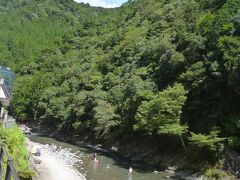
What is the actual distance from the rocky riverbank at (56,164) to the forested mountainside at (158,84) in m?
8.38

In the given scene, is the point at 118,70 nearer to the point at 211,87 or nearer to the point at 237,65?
the point at 211,87

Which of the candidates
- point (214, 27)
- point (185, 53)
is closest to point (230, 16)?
point (214, 27)

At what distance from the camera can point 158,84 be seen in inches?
2019

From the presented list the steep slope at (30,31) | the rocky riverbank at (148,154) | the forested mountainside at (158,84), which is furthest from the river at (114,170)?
the steep slope at (30,31)

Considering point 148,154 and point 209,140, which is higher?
point 209,140

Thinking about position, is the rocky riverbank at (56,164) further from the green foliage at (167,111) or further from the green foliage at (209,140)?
the green foliage at (209,140)

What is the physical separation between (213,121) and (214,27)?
11219mm

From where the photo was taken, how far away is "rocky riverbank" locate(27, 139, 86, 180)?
1441 inches

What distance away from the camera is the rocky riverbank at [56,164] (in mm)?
36594

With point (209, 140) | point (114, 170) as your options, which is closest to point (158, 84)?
point (209, 140)

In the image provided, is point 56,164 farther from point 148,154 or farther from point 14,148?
point 14,148

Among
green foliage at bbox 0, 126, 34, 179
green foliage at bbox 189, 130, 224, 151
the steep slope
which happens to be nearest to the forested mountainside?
green foliage at bbox 189, 130, 224, 151

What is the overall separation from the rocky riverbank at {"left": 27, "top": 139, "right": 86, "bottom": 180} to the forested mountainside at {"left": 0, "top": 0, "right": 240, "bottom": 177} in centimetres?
838

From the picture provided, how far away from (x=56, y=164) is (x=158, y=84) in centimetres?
1730
